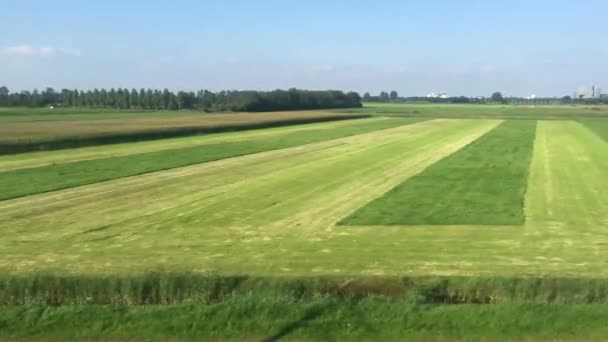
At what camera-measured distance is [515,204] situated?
84.5ft

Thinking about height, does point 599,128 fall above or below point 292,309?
below

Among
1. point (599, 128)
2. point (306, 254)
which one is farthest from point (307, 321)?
point (599, 128)

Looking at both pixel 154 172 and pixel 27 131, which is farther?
pixel 27 131

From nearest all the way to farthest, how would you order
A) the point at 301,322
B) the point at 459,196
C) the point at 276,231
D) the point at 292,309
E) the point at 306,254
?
the point at 301,322, the point at 292,309, the point at 306,254, the point at 276,231, the point at 459,196

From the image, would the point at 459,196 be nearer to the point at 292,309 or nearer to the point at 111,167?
the point at 292,309

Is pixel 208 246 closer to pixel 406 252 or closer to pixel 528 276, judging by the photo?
pixel 406 252

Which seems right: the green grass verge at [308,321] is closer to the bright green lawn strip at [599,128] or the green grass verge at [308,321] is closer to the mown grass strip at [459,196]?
the mown grass strip at [459,196]

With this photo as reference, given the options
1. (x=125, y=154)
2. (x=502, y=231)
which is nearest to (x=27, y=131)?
(x=125, y=154)

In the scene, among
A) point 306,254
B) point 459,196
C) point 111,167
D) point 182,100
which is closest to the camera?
point 306,254

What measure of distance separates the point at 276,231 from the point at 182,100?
450 ft

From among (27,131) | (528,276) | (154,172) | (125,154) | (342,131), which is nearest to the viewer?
(528,276)

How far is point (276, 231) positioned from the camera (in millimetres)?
20641

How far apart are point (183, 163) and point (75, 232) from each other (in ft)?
65.0

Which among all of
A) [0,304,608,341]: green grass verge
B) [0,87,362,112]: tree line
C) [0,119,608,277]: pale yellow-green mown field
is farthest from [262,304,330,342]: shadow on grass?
[0,87,362,112]: tree line
